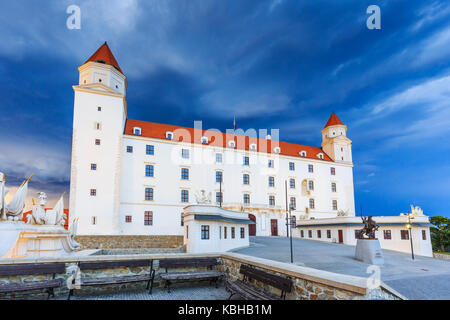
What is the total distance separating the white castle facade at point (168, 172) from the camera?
2991 cm

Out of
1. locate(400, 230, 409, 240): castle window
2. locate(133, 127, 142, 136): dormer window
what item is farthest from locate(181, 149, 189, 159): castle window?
locate(400, 230, 409, 240): castle window

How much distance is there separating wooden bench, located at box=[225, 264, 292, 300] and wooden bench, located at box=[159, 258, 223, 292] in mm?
1243

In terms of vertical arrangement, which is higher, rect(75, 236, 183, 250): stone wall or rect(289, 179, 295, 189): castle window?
rect(289, 179, 295, 189): castle window

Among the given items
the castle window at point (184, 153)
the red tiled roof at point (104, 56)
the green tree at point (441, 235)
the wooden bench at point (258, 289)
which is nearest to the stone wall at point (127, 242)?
the castle window at point (184, 153)

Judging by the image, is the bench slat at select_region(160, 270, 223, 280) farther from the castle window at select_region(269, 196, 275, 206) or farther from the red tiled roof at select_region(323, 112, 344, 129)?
the red tiled roof at select_region(323, 112, 344, 129)

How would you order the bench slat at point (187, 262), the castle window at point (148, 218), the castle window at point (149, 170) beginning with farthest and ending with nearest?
the castle window at point (149, 170) → the castle window at point (148, 218) → the bench slat at point (187, 262)

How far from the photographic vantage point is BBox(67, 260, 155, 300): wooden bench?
7594mm

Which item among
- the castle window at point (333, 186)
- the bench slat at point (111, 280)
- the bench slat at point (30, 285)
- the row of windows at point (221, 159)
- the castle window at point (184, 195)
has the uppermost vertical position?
the row of windows at point (221, 159)

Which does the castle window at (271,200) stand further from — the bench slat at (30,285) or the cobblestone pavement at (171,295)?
the bench slat at (30,285)

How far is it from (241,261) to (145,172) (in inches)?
1050

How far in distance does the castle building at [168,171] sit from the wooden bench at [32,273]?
16802mm

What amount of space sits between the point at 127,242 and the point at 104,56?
2195cm

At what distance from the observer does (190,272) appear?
902cm
